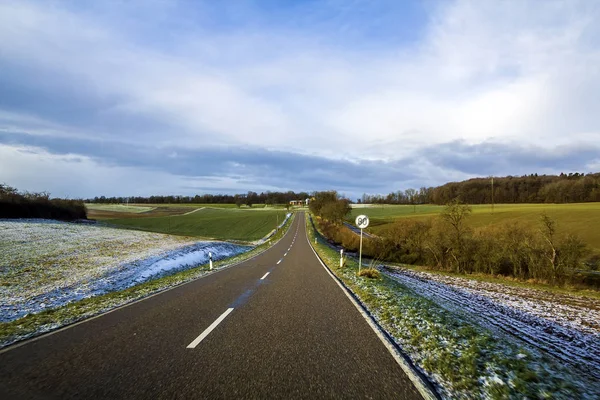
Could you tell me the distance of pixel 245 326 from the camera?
21.4 ft

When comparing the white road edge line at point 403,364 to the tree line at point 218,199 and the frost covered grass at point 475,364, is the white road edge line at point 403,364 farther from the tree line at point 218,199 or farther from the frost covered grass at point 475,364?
the tree line at point 218,199

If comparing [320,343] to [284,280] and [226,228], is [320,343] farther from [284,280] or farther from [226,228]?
[226,228]

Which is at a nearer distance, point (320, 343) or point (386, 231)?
point (320, 343)

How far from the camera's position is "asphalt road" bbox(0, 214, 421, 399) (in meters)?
3.87

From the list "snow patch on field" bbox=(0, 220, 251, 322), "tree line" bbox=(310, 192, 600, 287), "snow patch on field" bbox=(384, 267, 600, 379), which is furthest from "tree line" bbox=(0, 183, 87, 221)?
"snow patch on field" bbox=(384, 267, 600, 379)

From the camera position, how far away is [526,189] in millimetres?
104250

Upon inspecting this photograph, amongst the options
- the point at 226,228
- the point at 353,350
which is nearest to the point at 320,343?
the point at 353,350

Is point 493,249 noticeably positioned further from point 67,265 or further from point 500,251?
point 67,265

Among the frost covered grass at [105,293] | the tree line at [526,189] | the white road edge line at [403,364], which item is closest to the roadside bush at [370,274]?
the white road edge line at [403,364]

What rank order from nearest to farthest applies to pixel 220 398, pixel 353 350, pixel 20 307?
1. pixel 220 398
2. pixel 353 350
3. pixel 20 307

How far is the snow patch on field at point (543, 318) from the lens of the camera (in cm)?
812

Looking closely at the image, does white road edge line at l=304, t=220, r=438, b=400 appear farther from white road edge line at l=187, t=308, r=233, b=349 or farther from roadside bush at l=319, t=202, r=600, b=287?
roadside bush at l=319, t=202, r=600, b=287

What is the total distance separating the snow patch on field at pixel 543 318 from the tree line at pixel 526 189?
5708 centimetres

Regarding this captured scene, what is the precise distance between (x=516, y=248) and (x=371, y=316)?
25.7 meters
